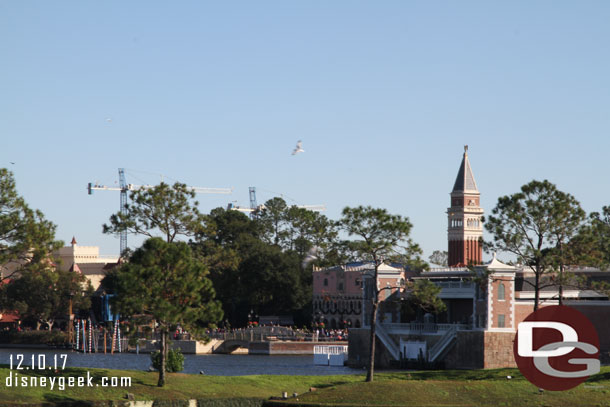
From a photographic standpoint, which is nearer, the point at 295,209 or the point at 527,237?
the point at 527,237

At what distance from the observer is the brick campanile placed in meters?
164

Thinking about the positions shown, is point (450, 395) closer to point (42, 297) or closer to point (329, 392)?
point (329, 392)

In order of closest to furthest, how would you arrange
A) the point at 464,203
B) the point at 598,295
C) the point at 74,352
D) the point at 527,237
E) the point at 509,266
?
the point at 527,237 < the point at 509,266 < the point at 598,295 < the point at 74,352 < the point at 464,203

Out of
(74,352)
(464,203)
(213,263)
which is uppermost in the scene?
(464,203)

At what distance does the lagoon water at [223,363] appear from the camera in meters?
103

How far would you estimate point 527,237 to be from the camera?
3376 inches

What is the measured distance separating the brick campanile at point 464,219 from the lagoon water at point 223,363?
33917 millimetres

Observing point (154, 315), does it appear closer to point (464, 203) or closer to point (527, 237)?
point (527, 237)

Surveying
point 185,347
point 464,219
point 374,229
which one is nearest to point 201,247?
point 374,229

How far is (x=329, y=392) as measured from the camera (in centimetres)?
6425

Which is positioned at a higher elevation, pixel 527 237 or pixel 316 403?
pixel 527 237

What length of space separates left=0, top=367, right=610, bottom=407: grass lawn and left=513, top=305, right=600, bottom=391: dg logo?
306 centimetres

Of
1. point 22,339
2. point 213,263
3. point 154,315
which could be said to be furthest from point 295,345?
point 154,315

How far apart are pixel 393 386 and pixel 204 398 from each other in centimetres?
1147
